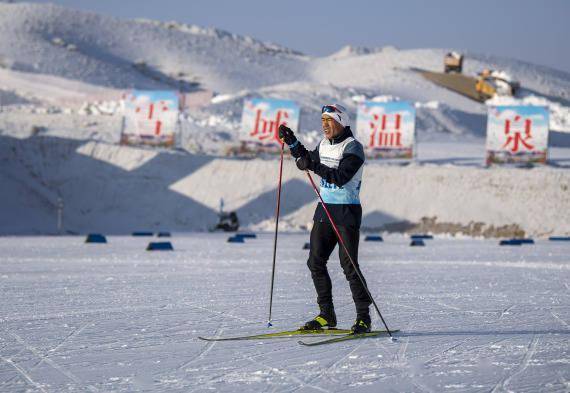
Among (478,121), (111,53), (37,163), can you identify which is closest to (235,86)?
(111,53)

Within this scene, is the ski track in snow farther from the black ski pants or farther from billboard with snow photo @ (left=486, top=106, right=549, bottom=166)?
billboard with snow photo @ (left=486, top=106, right=549, bottom=166)

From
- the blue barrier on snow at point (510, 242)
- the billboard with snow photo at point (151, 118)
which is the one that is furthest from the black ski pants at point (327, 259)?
the billboard with snow photo at point (151, 118)

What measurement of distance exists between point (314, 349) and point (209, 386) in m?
1.60

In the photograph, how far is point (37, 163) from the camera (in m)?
39.8

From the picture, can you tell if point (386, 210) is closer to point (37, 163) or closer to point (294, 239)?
point (294, 239)

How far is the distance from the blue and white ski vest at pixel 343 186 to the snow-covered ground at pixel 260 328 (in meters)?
1.15

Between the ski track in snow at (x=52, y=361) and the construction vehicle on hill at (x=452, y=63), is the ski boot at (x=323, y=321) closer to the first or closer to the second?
the ski track in snow at (x=52, y=361)

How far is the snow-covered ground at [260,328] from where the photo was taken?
657cm

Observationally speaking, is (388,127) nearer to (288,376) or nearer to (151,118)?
(151,118)

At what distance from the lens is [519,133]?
34.8 metres

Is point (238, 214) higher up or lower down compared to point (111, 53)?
lower down

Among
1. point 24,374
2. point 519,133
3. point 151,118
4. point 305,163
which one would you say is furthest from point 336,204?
point 151,118

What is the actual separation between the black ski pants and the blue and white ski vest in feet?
0.71

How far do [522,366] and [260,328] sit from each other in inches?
102
